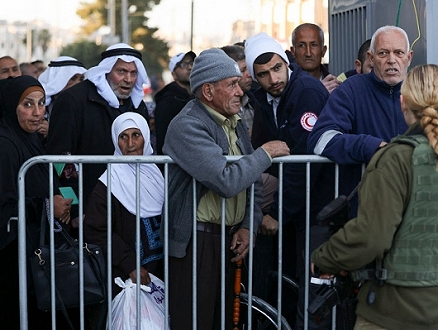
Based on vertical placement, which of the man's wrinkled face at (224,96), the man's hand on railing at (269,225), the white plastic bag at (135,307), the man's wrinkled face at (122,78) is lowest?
the white plastic bag at (135,307)

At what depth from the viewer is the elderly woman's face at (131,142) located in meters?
4.93

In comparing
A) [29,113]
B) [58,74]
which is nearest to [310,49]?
[29,113]

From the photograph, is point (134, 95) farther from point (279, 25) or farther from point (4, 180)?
point (279, 25)

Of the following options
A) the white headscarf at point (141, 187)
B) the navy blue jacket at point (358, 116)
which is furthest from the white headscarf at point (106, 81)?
the navy blue jacket at point (358, 116)

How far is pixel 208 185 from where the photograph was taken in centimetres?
409

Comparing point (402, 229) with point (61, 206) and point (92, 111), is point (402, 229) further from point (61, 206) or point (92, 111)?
point (92, 111)

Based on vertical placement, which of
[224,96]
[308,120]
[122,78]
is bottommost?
[308,120]

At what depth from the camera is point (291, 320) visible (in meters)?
5.06

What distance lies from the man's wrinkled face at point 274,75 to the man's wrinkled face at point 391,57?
1.83 feet

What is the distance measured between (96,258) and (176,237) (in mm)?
419

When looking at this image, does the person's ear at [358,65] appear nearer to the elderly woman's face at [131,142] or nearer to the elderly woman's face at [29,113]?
the elderly woman's face at [131,142]

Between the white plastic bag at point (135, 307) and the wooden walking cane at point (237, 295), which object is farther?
the wooden walking cane at point (237, 295)

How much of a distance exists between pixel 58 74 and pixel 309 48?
2.68 m

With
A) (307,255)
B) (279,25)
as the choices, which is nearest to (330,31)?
(307,255)
